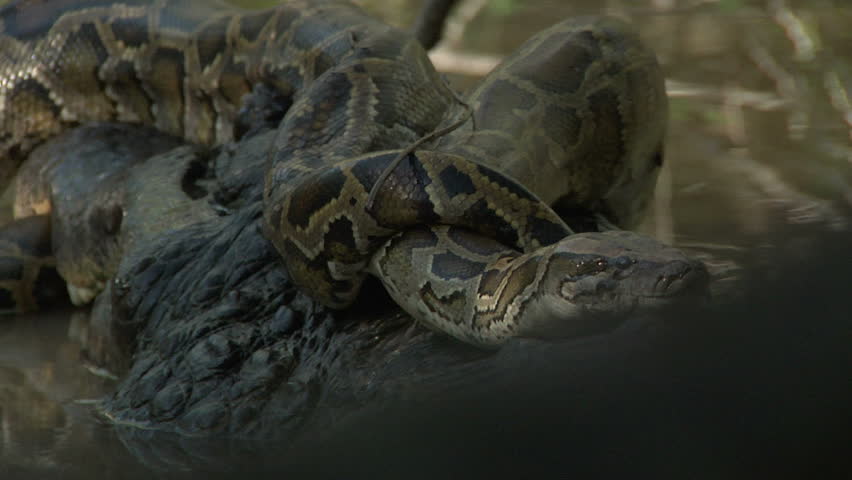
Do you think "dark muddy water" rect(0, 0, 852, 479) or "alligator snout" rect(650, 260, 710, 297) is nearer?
"alligator snout" rect(650, 260, 710, 297)

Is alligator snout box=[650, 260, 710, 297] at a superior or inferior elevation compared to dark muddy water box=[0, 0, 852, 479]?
superior

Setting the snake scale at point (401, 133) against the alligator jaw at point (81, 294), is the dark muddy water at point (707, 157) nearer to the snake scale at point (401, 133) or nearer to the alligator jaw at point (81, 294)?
the alligator jaw at point (81, 294)

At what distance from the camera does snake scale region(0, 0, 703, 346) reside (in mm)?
3756

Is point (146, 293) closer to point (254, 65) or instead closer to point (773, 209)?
point (254, 65)

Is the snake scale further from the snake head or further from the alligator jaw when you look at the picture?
the alligator jaw

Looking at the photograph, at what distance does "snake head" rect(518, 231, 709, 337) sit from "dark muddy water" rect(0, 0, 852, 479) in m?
0.17

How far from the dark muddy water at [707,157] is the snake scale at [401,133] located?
1.83 ft

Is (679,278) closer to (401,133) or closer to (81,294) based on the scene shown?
(401,133)

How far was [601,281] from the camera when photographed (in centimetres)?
340

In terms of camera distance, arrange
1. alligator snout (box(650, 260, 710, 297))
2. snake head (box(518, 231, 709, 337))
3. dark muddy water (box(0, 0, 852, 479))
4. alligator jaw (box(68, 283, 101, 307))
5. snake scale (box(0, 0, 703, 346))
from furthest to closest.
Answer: alligator jaw (box(68, 283, 101, 307)), dark muddy water (box(0, 0, 852, 479)), snake scale (box(0, 0, 703, 346)), snake head (box(518, 231, 709, 337)), alligator snout (box(650, 260, 710, 297))

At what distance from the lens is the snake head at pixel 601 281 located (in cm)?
323

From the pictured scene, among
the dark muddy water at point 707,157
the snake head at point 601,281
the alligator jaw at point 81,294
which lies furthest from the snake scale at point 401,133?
the alligator jaw at point 81,294

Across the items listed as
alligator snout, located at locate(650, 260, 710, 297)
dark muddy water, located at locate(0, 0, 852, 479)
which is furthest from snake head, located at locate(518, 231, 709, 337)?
dark muddy water, located at locate(0, 0, 852, 479)

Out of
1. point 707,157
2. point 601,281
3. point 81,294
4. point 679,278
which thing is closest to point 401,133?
point 601,281
